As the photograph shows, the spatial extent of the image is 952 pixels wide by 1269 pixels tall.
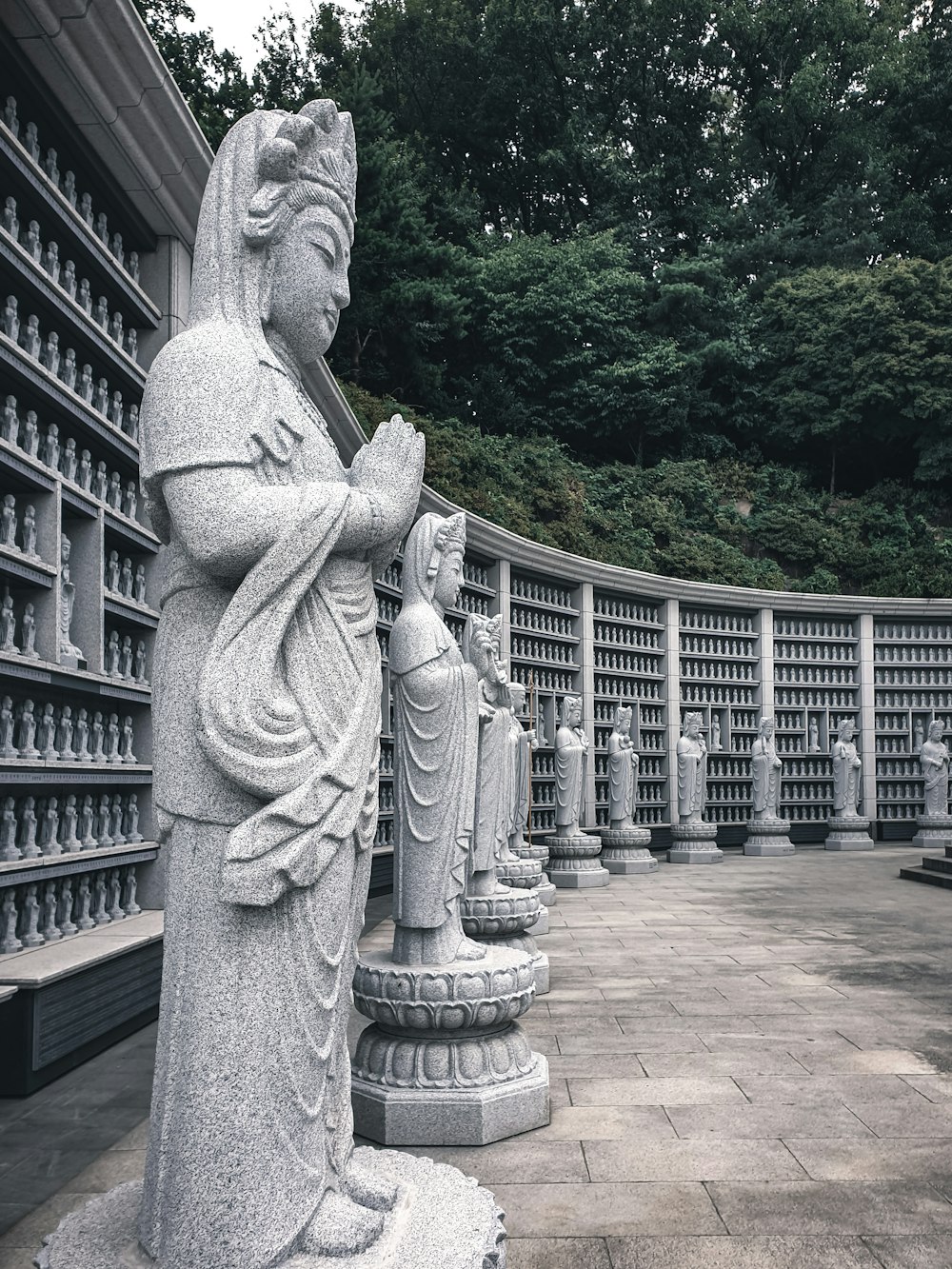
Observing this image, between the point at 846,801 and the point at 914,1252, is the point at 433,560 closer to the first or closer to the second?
the point at 914,1252

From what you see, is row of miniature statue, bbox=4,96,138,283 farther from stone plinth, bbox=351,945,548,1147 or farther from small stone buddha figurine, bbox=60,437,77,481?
stone plinth, bbox=351,945,548,1147

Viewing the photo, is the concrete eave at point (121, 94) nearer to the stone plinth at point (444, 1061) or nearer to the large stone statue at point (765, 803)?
the stone plinth at point (444, 1061)

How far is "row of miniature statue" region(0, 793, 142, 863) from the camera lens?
16.1 feet

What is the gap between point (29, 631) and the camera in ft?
17.0

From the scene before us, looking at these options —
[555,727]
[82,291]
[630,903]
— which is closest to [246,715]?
[82,291]

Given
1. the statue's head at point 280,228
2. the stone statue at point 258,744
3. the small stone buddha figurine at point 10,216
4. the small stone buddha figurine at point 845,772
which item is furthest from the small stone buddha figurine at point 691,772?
the statue's head at point 280,228

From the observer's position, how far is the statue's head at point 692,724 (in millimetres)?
16109

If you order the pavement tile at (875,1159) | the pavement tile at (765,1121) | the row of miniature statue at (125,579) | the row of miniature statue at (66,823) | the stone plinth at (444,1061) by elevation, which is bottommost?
the pavement tile at (765,1121)

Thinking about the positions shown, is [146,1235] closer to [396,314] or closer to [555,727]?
[555,727]

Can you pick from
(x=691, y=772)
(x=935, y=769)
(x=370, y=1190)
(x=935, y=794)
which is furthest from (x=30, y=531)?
(x=935, y=794)

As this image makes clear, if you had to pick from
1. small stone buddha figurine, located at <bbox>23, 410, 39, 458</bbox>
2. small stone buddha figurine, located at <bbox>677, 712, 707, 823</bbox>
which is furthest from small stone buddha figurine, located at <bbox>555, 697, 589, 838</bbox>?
small stone buddha figurine, located at <bbox>23, 410, 39, 458</bbox>

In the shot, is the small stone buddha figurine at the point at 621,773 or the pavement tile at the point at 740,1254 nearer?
the pavement tile at the point at 740,1254

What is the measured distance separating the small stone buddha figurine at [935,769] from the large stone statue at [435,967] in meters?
14.8

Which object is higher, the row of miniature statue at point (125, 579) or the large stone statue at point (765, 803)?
the row of miniature statue at point (125, 579)
